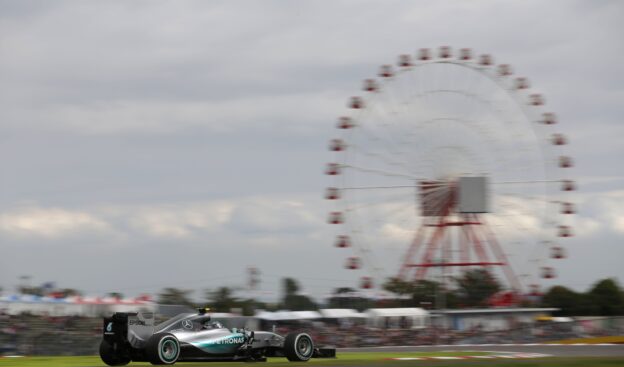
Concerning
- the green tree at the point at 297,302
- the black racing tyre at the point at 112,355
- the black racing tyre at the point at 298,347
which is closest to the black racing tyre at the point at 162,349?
the black racing tyre at the point at 112,355

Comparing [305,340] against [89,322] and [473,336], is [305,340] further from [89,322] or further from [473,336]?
[473,336]

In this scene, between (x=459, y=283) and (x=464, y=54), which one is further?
(x=459, y=283)

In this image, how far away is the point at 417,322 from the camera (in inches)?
2036

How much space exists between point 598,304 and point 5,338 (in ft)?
242

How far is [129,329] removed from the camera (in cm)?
2191

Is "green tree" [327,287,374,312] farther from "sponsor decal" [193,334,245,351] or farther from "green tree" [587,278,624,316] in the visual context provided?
"green tree" [587,278,624,316]

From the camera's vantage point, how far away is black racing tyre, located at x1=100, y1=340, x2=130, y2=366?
2208cm

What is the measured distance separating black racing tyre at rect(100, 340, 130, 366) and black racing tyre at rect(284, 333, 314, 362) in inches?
160

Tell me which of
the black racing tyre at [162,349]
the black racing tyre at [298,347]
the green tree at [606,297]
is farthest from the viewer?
the green tree at [606,297]

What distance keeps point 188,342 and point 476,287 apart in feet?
130

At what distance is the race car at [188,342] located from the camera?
856 inches

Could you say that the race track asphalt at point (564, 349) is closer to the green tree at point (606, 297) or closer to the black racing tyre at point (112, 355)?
the black racing tyre at point (112, 355)

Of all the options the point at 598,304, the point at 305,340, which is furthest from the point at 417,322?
the point at 598,304

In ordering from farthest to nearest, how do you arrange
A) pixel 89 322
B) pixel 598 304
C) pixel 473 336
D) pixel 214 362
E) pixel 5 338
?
pixel 598 304
pixel 473 336
pixel 89 322
pixel 5 338
pixel 214 362
